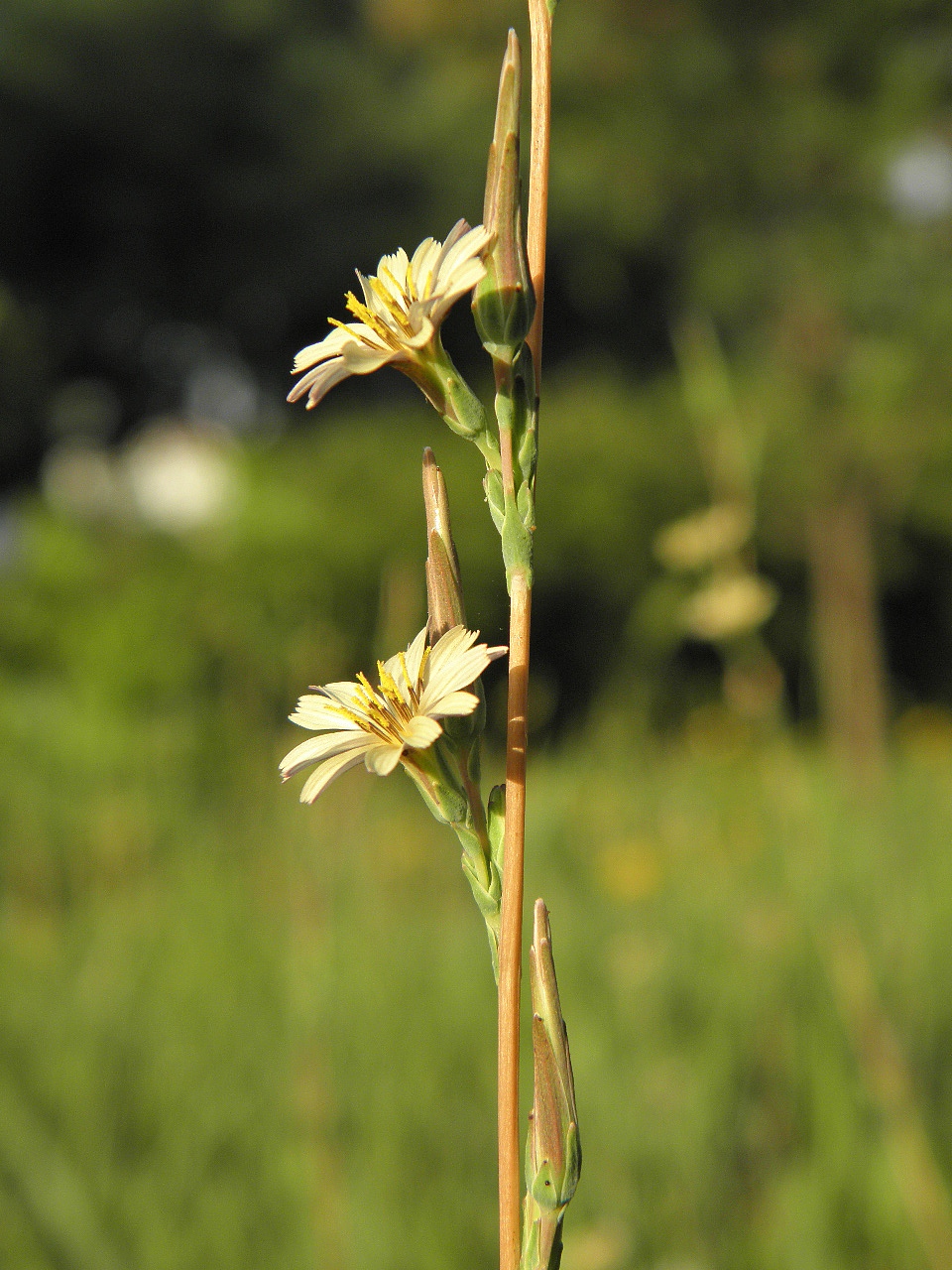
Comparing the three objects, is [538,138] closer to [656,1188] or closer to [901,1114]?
[901,1114]

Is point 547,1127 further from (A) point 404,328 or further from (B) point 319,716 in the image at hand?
(A) point 404,328

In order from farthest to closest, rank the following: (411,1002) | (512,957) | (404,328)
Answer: (411,1002) → (404,328) → (512,957)

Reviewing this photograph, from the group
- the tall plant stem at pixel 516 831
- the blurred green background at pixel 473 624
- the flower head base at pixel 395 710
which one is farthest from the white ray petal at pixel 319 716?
the blurred green background at pixel 473 624

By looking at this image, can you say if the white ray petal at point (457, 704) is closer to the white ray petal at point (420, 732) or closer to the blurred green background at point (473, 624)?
the white ray petal at point (420, 732)

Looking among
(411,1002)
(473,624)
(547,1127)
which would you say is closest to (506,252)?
(547,1127)

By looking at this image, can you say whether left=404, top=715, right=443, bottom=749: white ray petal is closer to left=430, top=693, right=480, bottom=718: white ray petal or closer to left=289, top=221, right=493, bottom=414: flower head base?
left=430, top=693, right=480, bottom=718: white ray petal

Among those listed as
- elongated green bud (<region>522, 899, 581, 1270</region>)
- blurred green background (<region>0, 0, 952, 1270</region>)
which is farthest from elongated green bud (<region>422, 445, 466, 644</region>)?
blurred green background (<region>0, 0, 952, 1270</region>)
